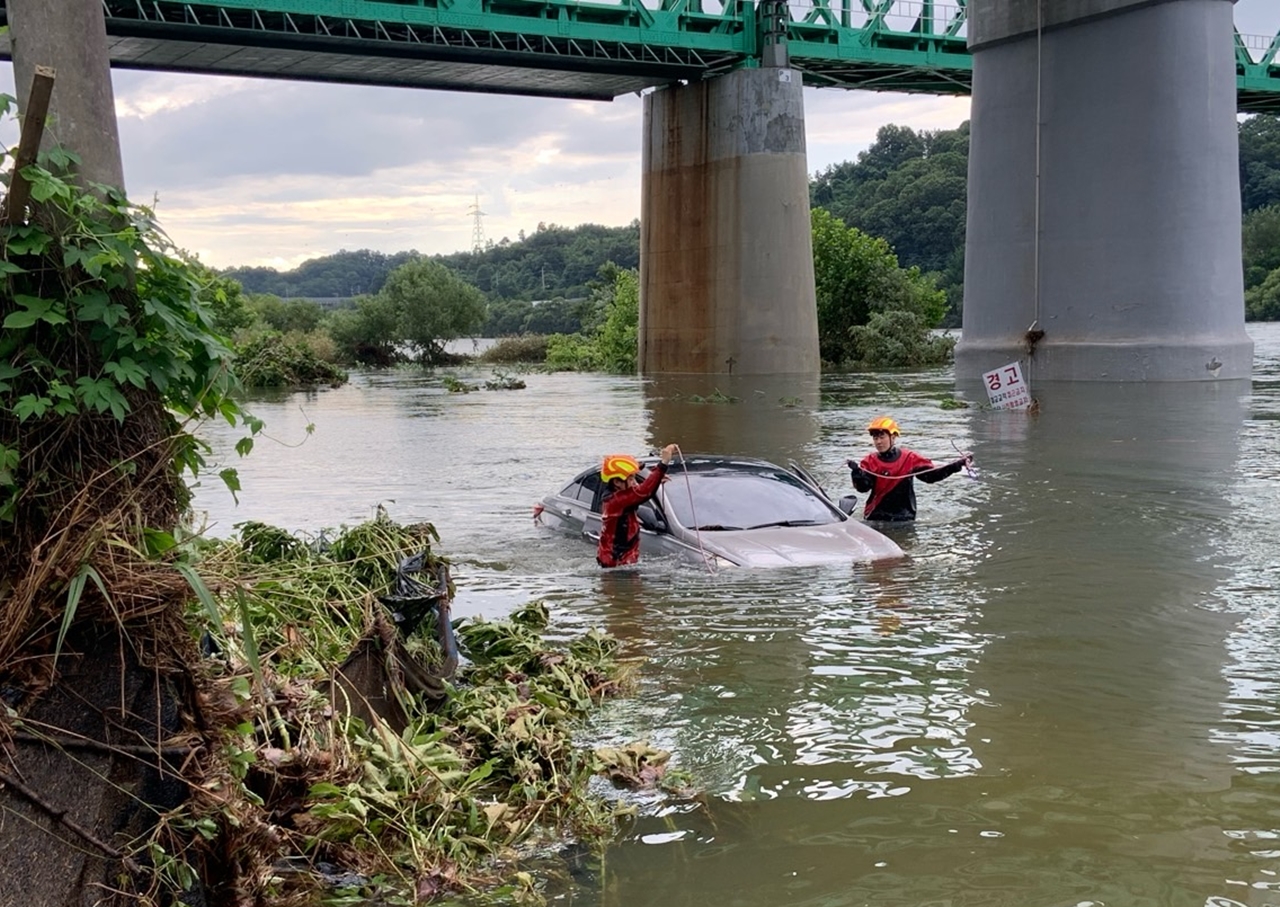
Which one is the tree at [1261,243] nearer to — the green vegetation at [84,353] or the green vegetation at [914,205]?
the green vegetation at [914,205]

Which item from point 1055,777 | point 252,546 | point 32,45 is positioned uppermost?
point 32,45

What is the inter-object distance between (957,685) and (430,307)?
224ft

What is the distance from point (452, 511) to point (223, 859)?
1195 centimetres

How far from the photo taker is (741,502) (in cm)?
1138

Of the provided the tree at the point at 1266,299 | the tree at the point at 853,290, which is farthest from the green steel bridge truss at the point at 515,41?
the tree at the point at 1266,299

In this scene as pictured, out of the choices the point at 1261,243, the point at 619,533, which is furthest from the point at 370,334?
the point at 1261,243

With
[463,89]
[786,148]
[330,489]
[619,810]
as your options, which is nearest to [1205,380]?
[786,148]

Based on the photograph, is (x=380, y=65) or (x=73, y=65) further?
(x=380, y=65)

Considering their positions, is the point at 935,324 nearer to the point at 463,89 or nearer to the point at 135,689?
the point at 463,89

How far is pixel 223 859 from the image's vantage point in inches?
169

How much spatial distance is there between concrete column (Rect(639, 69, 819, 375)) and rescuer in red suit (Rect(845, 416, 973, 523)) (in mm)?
35597

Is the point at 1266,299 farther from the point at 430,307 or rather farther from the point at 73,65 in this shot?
the point at 73,65

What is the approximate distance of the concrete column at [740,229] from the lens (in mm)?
49250

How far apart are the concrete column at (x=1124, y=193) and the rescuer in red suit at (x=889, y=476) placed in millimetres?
23491
